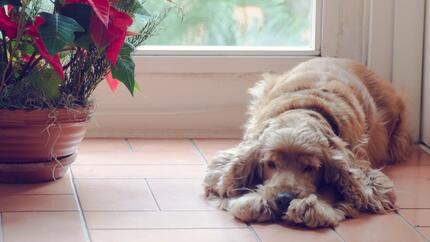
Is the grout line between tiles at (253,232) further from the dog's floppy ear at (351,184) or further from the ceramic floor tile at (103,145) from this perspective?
the ceramic floor tile at (103,145)

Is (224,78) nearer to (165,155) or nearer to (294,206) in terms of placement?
(165,155)

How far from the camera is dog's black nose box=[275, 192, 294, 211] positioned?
8.09 ft

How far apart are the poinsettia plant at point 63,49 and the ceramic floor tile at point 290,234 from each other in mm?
551

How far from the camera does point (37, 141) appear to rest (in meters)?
2.68

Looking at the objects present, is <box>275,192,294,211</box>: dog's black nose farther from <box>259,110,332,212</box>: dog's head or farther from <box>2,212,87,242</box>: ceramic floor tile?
<box>2,212,87,242</box>: ceramic floor tile

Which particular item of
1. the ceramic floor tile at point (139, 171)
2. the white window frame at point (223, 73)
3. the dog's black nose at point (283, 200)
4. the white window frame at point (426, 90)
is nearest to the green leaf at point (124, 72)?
the ceramic floor tile at point (139, 171)

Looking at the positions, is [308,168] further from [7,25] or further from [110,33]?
[7,25]

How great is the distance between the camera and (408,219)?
2.53 metres

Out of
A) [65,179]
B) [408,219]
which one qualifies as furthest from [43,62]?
[408,219]

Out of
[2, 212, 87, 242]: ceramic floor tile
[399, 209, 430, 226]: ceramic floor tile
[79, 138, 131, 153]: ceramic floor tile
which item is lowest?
[79, 138, 131, 153]: ceramic floor tile

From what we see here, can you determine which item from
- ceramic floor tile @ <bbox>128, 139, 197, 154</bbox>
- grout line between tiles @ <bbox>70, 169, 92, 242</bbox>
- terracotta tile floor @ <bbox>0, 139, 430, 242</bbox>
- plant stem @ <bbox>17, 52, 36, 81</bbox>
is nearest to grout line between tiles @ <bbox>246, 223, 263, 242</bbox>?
terracotta tile floor @ <bbox>0, 139, 430, 242</bbox>

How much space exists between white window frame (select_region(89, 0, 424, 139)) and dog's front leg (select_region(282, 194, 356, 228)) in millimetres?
1125

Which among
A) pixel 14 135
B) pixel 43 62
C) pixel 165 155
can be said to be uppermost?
pixel 43 62

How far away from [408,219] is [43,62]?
1.12 meters
